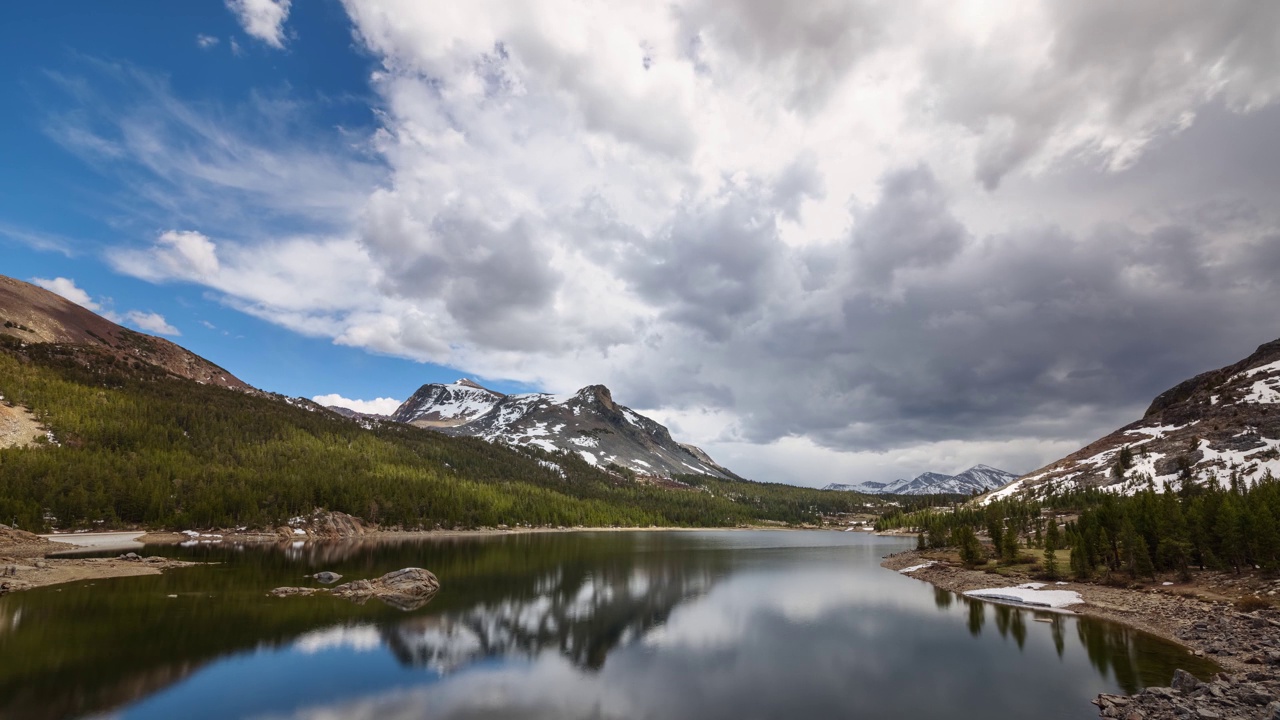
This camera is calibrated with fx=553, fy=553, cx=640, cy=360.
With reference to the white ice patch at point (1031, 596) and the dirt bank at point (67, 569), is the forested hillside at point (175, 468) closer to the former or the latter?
the dirt bank at point (67, 569)

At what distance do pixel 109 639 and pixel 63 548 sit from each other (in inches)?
2765

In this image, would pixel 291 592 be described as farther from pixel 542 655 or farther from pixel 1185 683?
pixel 1185 683

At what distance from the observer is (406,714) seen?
81.0ft

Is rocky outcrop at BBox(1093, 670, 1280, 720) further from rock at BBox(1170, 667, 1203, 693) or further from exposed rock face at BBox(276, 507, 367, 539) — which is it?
exposed rock face at BBox(276, 507, 367, 539)

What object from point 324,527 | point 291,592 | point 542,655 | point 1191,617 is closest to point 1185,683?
point 1191,617

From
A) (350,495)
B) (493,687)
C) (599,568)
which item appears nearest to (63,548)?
(350,495)

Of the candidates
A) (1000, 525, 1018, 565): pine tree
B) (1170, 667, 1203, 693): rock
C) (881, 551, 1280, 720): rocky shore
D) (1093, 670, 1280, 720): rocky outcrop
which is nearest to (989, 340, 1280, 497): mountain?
(1000, 525, 1018, 565): pine tree

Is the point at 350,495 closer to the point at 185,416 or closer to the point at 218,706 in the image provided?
the point at 185,416

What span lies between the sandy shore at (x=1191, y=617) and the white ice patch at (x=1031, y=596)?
4.20 feet

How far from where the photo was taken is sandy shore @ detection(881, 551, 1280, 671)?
35188mm

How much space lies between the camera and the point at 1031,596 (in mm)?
60500

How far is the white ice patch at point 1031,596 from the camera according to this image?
5684 centimetres

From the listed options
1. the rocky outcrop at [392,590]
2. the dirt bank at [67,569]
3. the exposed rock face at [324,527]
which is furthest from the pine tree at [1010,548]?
the exposed rock face at [324,527]

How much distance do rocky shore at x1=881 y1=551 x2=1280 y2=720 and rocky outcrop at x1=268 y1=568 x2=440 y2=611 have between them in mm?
50621
